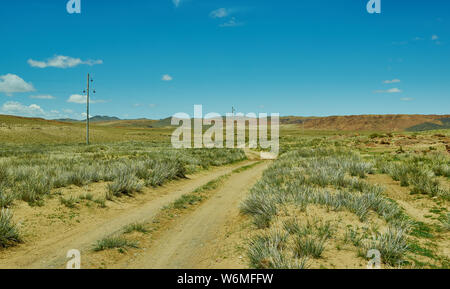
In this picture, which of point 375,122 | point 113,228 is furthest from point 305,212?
point 375,122

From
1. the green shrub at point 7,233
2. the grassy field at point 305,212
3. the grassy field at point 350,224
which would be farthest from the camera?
the green shrub at point 7,233

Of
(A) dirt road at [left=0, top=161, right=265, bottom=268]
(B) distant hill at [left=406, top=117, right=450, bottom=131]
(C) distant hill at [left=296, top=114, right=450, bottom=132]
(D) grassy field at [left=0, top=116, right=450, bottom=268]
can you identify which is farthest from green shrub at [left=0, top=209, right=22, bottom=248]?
(C) distant hill at [left=296, top=114, right=450, bottom=132]

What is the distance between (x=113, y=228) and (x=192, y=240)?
8.53 ft

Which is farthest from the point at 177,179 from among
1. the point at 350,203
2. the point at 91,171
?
the point at 350,203

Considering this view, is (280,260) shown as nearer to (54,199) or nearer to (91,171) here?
(54,199)

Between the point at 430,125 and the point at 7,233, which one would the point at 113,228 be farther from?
the point at 430,125

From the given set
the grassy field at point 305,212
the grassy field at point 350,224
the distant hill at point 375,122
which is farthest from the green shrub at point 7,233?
the distant hill at point 375,122

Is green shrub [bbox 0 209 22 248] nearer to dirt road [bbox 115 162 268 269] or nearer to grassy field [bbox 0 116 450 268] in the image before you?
grassy field [bbox 0 116 450 268]

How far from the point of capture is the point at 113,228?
8.28 m

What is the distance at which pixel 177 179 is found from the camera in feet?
55.3

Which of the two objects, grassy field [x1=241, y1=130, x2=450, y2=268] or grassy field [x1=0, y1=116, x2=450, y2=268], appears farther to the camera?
grassy field [x1=0, y1=116, x2=450, y2=268]

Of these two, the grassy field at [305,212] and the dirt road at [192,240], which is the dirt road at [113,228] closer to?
the dirt road at [192,240]

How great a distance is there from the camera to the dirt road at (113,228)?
20.2 ft

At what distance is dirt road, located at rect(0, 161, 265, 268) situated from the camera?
6164 mm
